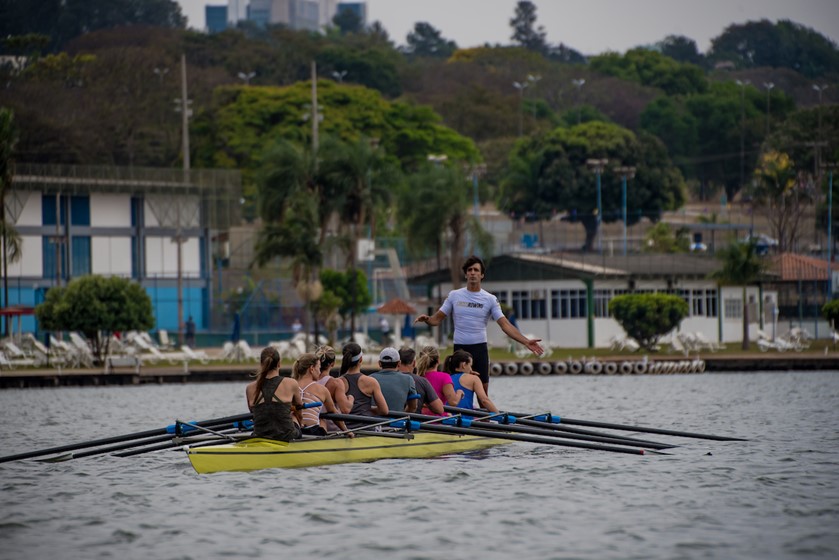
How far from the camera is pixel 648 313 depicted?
176 feet

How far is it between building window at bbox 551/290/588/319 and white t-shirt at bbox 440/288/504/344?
129ft

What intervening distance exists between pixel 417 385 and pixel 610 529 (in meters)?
5.90

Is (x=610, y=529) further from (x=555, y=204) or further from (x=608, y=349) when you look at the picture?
(x=555, y=204)

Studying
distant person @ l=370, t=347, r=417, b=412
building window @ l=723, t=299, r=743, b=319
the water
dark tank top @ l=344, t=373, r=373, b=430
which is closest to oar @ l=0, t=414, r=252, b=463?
the water

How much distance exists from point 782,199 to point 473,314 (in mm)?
82933

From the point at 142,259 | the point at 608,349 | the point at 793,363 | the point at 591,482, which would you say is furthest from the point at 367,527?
the point at 142,259

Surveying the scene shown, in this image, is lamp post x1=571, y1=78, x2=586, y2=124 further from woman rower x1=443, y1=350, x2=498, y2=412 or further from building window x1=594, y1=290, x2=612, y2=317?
woman rower x1=443, y1=350, x2=498, y2=412

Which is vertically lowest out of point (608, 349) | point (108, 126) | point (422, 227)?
point (608, 349)

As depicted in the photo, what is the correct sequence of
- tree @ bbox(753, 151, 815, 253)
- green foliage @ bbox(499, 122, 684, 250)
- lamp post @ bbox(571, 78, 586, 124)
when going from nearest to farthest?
tree @ bbox(753, 151, 815, 253) → green foliage @ bbox(499, 122, 684, 250) → lamp post @ bbox(571, 78, 586, 124)

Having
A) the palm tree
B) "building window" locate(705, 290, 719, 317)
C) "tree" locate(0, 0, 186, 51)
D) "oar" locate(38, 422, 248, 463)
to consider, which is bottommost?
"oar" locate(38, 422, 248, 463)

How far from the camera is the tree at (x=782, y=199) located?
323 ft

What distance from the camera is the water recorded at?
1463 cm

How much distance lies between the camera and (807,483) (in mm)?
18609

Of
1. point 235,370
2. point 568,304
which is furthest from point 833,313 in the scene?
point 235,370
